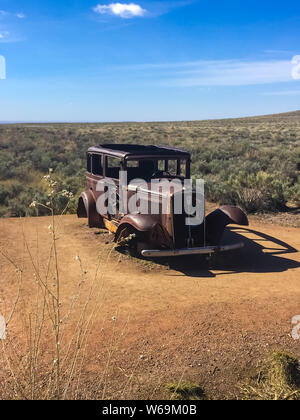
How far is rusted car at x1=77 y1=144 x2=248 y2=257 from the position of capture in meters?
6.76

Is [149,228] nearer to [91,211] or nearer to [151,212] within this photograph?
[151,212]

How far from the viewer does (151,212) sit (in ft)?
23.4

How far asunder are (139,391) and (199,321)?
1.52 meters

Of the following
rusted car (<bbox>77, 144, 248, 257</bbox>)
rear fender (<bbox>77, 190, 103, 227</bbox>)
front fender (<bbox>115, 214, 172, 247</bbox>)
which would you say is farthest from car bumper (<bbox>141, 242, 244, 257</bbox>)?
rear fender (<bbox>77, 190, 103, 227</bbox>)

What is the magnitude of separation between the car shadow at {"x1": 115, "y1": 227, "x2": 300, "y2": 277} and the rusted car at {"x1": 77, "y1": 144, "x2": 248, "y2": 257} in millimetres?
331

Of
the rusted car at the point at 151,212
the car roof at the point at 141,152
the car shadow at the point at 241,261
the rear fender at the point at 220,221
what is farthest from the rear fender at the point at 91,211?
the rear fender at the point at 220,221

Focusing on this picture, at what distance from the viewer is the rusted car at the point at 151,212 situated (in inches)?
266

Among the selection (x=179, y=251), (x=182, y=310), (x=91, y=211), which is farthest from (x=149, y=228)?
(x=91, y=211)

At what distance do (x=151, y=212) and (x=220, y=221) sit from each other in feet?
5.10

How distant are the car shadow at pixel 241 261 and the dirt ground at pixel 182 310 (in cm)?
2

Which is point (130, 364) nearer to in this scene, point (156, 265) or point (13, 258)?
point (156, 265)

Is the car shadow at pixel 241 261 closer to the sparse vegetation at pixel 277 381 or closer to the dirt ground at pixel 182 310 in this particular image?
the dirt ground at pixel 182 310

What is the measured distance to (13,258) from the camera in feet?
23.5
